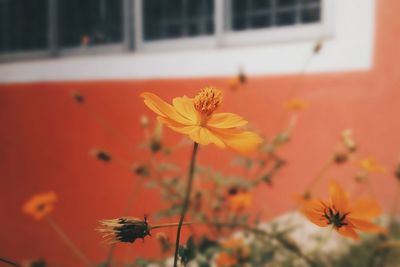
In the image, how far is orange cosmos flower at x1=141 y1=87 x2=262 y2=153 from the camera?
1.08 ft

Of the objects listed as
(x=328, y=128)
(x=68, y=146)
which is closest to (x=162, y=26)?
(x=68, y=146)

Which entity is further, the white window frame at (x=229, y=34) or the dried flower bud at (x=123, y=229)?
the white window frame at (x=229, y=34)

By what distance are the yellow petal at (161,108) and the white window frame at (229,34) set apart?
1.89 metres

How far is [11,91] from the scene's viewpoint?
9.32ft

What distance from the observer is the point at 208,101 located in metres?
0.40

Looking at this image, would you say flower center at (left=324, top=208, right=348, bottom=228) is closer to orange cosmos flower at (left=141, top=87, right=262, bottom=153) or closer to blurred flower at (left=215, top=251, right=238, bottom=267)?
orange cosmos flower at (left=141, top=87, right=262, bottom=153)

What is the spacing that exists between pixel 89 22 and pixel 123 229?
8.73 ft

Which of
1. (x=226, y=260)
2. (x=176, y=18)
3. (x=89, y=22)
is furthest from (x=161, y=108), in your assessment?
(x=89, y=22)

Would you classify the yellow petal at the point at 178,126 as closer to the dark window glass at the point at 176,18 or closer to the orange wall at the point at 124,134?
the orange wall at the point at 124,134

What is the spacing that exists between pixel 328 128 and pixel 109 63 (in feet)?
3.74

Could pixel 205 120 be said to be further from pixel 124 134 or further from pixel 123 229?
pixel 124 134

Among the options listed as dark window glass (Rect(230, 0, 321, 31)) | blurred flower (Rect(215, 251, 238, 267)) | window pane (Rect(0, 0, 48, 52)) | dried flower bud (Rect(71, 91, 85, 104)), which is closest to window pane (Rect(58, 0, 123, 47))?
window pane (Rect(0, 0, 48, 52))

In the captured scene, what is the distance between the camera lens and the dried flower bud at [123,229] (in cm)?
32

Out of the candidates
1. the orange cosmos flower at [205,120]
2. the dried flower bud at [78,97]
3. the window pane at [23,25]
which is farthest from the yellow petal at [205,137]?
the window pane at [23,25]
